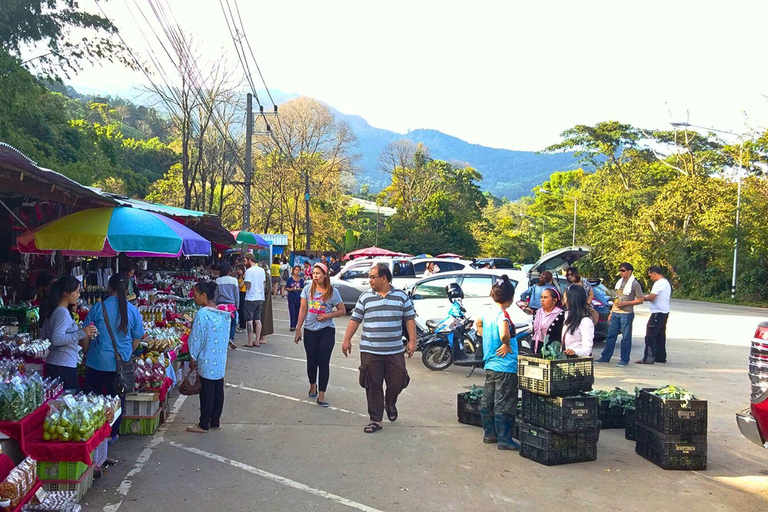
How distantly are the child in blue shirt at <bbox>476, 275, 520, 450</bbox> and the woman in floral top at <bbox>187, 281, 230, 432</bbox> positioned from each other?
2.69 metres

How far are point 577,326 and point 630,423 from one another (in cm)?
123

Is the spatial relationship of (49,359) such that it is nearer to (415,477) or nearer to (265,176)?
(415,477)

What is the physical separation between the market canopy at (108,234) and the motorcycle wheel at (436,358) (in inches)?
180

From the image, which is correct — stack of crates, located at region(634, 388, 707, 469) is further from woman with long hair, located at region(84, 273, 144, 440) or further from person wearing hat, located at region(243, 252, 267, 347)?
person wearing hat, located at region(243, 252, 267, 347)

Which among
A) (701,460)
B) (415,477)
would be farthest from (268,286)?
(701,460)

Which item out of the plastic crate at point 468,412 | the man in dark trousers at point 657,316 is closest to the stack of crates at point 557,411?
the plastic crate at point 468,412

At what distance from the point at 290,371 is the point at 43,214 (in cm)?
439

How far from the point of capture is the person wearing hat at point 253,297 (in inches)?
457

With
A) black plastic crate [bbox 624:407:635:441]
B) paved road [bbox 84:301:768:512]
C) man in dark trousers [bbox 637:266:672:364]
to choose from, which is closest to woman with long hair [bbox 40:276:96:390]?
paved road [bbox 84:301:768:512]

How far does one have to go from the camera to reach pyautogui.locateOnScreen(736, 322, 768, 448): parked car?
456cm

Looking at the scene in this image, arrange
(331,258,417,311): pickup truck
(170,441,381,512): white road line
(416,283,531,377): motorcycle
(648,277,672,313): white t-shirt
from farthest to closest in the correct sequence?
(331,258,417,311): pickup truck, (648,277,672,313): white t-shirt, (416,283,531,377): motorcycle, (170,441,381,512): white road line

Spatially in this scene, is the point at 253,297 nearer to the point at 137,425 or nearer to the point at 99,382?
the point at 137,425

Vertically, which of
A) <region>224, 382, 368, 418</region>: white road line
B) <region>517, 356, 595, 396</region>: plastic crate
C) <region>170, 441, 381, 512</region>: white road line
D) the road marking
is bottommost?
the road marking

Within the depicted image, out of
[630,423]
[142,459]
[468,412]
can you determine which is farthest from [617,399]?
[142,459]
